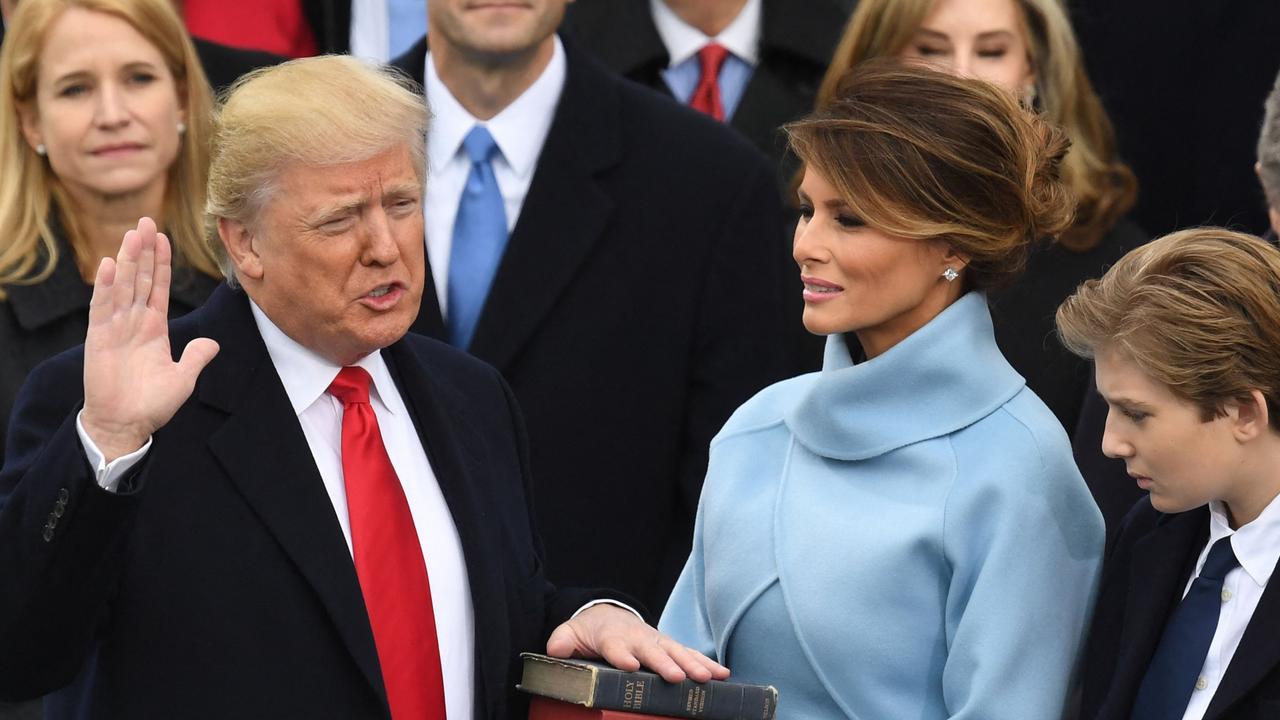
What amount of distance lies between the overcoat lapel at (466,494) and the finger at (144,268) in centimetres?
62

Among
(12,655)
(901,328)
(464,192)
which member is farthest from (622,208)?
(12,655)

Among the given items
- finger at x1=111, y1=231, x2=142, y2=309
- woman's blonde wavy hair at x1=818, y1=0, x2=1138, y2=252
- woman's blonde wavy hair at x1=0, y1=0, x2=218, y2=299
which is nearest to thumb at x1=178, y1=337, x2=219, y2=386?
finger at x1=111, y1=231, x2=142, y2=309

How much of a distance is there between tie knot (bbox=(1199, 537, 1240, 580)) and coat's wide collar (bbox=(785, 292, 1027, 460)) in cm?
41

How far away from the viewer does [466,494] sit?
3455mm

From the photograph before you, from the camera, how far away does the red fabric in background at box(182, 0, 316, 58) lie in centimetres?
587

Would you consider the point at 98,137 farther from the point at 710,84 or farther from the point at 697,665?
the point at 697,665

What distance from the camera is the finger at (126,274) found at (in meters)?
3.01

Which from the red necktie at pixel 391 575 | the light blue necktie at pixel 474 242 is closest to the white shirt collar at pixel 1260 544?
the red necktie at pixel 391 575

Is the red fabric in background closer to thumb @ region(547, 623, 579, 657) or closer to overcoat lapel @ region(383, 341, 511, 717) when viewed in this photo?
overcoat lapel @ region(383, 341, 511, 717)

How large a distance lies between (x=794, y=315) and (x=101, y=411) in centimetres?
232

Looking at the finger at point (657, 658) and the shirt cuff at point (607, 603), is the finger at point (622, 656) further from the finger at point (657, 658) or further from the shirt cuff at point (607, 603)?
the shirt cuff at point (607, 603)

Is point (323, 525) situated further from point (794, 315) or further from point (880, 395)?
point (794, 315)

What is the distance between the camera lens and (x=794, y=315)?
16.3 feet

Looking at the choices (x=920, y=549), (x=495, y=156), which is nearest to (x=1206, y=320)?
(x=920, y=549)
